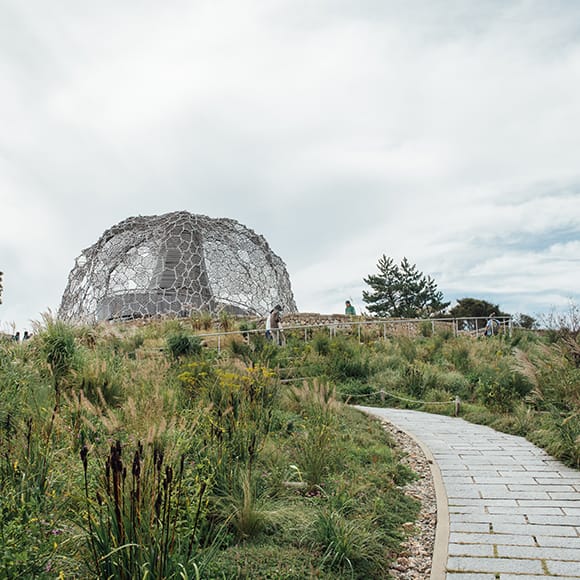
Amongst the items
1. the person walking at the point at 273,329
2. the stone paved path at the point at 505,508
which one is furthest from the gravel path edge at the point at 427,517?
the person walking at the point at 273,329

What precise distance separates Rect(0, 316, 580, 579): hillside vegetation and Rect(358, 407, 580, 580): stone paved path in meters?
0.43

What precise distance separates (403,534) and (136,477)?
9.03 ft

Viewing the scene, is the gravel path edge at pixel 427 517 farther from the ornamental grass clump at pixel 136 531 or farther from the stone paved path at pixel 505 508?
the ornamental grass clump at pixel 136 531

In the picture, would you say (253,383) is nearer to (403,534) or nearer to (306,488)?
(306,488)

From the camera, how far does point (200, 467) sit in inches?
163

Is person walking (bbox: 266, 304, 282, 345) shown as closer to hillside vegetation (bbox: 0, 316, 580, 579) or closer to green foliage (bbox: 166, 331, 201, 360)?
green foliage (bbox: 166, 331, 201, 360)

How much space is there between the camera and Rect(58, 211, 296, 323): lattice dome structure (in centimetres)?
2414

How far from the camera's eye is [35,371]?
6.86 m

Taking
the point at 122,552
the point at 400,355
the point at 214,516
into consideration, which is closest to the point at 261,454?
the point at 214,516

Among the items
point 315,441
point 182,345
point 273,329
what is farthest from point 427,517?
point 273,329

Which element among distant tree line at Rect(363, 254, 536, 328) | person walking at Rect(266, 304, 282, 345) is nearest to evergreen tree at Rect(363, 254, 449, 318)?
distant tree line at Rect(363, 254, 536, 328)

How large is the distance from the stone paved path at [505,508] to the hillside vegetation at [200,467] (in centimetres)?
43

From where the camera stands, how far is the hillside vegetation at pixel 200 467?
2.88 metres

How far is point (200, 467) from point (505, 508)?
116 inches
